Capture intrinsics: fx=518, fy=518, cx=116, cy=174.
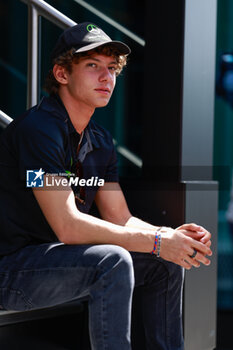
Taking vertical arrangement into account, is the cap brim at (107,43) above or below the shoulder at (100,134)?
above

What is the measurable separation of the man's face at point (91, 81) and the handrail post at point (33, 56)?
288 mm

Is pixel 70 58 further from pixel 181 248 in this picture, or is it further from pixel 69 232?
pixel 181 248

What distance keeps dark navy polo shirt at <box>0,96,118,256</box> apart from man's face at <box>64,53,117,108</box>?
0.08 m

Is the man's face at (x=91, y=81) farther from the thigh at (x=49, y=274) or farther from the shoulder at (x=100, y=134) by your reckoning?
the thigh at (x=49, y=274)

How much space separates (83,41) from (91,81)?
0.50ft

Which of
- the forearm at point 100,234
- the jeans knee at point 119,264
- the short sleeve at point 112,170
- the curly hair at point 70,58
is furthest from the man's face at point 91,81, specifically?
the jeans knee at point 119,264

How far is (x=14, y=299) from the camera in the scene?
164 cm

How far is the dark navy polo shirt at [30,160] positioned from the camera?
170 centimetres

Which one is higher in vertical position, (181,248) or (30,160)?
(30,160)

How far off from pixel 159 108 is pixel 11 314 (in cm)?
112

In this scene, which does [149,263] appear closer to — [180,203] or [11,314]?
[180,203]

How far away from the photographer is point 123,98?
497cm

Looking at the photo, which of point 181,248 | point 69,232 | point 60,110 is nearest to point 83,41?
point 60,110

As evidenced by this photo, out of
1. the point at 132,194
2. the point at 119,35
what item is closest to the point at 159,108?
the point at 132,194
